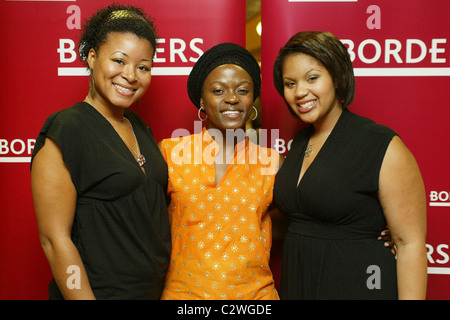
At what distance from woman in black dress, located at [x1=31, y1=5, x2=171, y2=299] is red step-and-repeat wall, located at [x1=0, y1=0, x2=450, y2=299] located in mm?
442

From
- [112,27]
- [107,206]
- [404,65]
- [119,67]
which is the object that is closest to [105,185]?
[107,206]

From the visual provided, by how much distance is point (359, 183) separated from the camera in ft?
4.22

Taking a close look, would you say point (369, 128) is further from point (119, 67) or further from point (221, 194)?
point (119, 67)

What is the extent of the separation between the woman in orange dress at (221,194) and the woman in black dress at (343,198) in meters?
0.12

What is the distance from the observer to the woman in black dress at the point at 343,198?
1.27 metres

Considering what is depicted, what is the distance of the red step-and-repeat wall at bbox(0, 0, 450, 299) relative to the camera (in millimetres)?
1786

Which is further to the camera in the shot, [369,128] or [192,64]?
[192,64]

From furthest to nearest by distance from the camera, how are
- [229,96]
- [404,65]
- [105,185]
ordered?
[404,65]
[229,96]
[105,185]

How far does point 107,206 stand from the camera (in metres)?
1.27

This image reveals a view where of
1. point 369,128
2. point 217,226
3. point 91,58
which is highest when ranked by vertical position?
point 91,58

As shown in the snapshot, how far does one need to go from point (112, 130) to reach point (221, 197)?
0.45 meters

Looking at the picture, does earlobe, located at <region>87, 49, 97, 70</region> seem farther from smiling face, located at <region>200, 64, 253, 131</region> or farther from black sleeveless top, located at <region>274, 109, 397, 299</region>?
black sleeveless top, located at <region>274, 109, 397, 299</region>

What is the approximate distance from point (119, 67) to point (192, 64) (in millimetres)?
566
